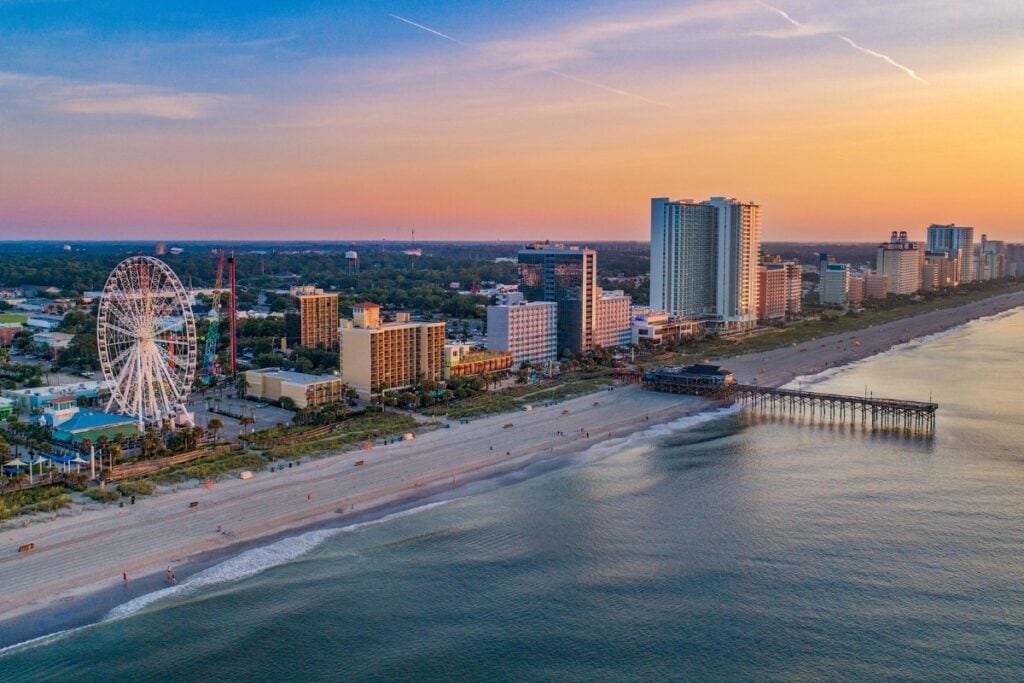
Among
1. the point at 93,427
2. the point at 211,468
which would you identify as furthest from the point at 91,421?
the point at 211,468

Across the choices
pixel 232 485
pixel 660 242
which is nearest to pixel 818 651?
pixel 232 485

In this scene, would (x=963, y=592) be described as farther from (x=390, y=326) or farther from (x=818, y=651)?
(x=390, y=326)

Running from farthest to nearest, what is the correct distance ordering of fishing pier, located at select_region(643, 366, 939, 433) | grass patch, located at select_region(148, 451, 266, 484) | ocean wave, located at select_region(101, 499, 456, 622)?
fishing pier, located at select_region(643, 366, 939, 433) → grass patch, located at select_region(148, 451, 266, 484) → ocean wave, located at select_region(101, 499, 456, 622)

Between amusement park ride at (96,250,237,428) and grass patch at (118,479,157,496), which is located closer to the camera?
grass patch at (118,479,157,496)

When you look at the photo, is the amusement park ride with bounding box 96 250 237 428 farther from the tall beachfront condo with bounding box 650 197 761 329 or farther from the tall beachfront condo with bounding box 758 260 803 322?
the tall beachfront condo with bounding box 758 260 803 322

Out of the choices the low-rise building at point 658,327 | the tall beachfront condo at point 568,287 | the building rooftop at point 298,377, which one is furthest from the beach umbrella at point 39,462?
the low-rise building at point 658,327

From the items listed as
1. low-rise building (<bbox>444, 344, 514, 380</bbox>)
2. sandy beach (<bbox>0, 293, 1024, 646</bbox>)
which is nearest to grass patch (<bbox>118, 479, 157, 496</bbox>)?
sandy beach (<bbox>0, 293, 1024, 646</bbox>)
